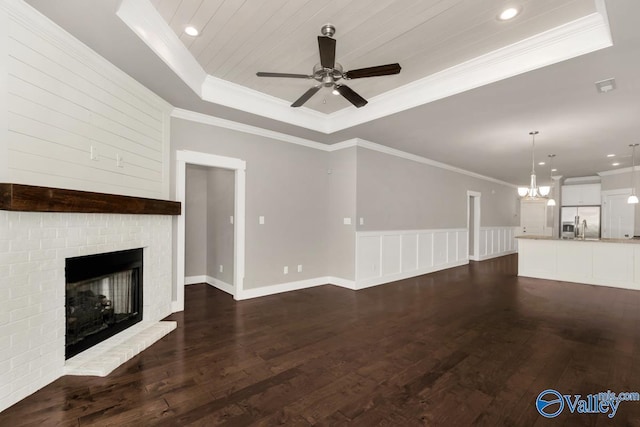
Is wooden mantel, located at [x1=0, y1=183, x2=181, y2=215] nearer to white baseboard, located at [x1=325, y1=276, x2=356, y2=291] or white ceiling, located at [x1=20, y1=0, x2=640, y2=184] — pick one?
white ceiling, located at [x1=20, y1=0, x2=640, y2=184]

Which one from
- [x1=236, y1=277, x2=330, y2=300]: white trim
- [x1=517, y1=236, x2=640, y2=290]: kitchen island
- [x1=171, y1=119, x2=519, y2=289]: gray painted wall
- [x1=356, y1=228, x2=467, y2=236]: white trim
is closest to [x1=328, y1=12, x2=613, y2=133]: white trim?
[x1=171, y1=119, x2=519, y2=289]: gray painted wall

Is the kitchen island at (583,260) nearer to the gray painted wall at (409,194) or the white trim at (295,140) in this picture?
the gray painted wall at (409,194)

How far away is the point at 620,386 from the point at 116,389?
3.83 m

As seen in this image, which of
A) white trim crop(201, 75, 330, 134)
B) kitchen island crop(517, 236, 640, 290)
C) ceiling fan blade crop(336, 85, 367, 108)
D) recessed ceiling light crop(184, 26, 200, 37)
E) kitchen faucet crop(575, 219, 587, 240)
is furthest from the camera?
kitchen faucet crop(575, 219, 587, 240)

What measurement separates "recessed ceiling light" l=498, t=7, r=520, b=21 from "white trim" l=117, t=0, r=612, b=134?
19.0 inches

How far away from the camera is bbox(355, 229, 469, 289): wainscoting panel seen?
5.48 meters

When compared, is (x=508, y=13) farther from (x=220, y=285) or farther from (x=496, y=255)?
(x=496, y=255)

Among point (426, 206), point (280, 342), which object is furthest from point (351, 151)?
point (280, 342)

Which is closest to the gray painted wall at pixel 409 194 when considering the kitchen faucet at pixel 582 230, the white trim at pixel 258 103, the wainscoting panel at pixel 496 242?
the wainscoting panel at pixel 496 242

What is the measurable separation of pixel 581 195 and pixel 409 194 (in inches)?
277

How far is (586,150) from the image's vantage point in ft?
20.0

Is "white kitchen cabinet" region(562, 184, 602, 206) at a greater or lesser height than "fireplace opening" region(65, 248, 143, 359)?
greater

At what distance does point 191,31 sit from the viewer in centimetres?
274

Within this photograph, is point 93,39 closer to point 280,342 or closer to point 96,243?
point 96,243
